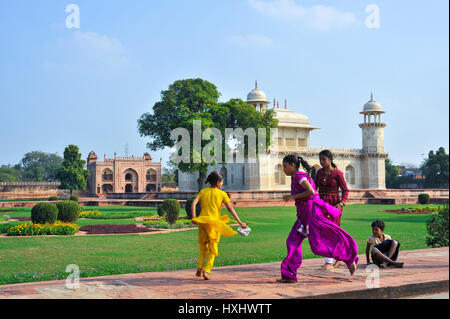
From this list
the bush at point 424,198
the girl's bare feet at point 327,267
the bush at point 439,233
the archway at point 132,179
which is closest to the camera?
the girl's bare feet at point 327,267

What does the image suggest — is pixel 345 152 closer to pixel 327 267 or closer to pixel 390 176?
pixel 390 176

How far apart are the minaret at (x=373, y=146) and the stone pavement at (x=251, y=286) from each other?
35.0m

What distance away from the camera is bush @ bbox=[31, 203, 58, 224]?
11.1 m

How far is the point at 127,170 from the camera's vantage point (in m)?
50.1

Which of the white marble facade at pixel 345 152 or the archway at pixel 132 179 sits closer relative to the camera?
the white marble facade at pixel 345 152

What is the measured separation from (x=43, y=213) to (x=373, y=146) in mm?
32199

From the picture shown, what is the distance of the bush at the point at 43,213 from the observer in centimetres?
1107

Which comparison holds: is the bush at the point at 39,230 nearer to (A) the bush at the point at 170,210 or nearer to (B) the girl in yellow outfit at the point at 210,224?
(A) the bush at the point at 170,210

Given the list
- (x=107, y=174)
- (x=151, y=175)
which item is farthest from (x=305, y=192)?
(x=151, y=175)

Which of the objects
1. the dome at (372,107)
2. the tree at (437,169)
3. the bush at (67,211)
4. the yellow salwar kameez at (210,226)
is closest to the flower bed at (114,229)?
the bush at (67,211)

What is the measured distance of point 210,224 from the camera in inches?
187
